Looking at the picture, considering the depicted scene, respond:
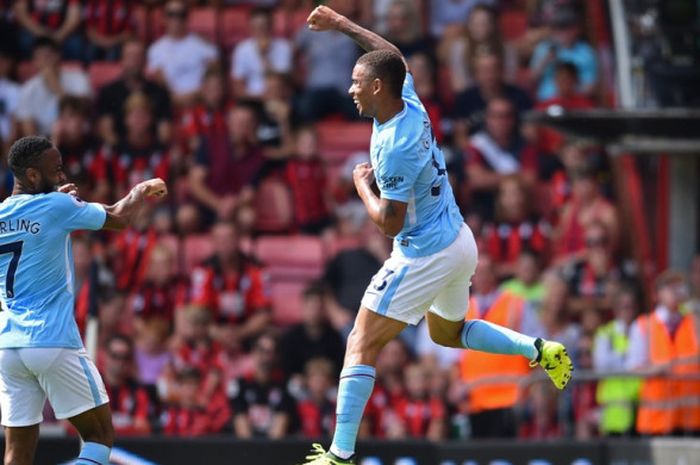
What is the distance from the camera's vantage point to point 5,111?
17.8 meters

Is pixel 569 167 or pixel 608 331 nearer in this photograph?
pixel 608 331

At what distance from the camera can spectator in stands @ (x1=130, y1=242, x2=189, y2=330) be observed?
15734mm

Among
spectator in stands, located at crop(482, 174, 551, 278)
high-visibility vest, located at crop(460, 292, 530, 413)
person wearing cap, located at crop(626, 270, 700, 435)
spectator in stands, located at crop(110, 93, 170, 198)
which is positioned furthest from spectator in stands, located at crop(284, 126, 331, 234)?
person wearing cap, located at crop(626, 270, 700, 435)

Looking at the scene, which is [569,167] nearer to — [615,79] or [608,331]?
[615,79]

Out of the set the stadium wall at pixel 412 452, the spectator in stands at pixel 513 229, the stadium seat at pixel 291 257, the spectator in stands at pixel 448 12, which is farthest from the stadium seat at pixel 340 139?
the stadium wall at pixel 412 452

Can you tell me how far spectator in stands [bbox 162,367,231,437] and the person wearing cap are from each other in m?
3.66

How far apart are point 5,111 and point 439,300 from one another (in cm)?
949

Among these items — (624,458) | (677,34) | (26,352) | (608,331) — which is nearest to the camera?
(26,352)

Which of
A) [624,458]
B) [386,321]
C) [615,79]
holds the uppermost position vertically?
[615,79]

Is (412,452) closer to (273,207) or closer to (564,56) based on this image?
(273,207)

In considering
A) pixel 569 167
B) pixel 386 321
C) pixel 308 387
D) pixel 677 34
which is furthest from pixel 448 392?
pixel 386 321

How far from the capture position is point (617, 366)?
559 inches

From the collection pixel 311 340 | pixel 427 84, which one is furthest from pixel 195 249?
pixel 427 84

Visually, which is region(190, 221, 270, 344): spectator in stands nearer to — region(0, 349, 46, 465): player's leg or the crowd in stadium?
the crowd in stadium
